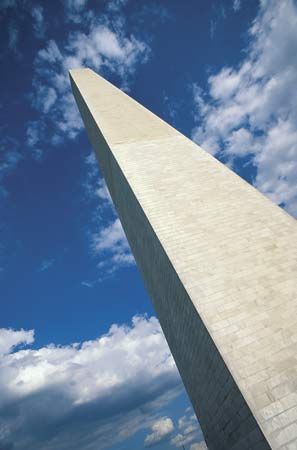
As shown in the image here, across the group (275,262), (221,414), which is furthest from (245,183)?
(221,414)

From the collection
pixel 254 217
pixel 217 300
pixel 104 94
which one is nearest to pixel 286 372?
pixel 217 300

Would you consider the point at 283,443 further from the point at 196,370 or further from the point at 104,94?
the point at 104,94

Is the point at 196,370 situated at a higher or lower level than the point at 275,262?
lower

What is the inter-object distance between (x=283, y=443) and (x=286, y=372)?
1.06 metres

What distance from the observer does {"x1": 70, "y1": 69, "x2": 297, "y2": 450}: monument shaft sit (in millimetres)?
5082

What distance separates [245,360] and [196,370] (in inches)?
103

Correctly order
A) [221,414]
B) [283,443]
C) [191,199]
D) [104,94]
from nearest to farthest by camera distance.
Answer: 1. [283,443]
2. [221,414]
3. [191,199]
4. [104,94]

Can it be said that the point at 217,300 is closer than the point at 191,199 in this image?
Yes

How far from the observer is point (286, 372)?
16.9 ft

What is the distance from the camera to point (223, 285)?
21.4 ft

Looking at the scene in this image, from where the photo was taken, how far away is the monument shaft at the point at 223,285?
5082 mm

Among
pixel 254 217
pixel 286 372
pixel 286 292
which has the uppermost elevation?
pixel 254 217

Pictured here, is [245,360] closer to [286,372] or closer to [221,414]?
[286,372]

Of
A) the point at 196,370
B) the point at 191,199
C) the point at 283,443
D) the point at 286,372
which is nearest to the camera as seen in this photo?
the point at 283,443
